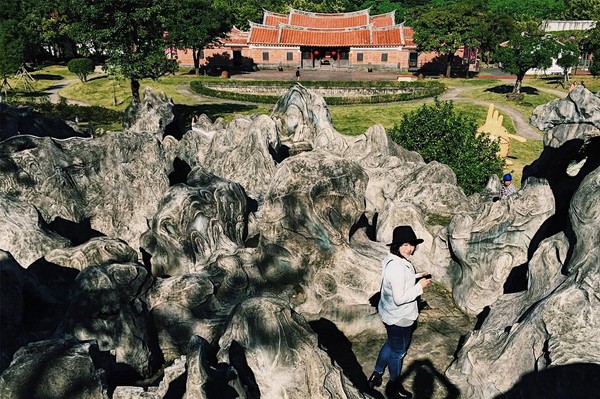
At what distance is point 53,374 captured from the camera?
19.6 feet

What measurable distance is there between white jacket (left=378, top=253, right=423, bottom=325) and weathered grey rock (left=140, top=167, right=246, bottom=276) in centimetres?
401

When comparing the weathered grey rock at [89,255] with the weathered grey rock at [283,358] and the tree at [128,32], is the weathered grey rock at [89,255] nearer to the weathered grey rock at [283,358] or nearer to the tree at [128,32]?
the weathered grey rock at [283,358]

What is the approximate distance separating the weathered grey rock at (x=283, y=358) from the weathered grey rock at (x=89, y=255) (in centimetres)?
344

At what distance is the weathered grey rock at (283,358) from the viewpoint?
6.65 meters

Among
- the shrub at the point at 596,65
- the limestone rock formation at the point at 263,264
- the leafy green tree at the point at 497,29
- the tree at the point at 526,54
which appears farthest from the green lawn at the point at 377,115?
the leafy green tree at the point at 497,29

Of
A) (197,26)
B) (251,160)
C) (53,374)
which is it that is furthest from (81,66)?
(53,374)

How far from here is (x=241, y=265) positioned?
9.64 m

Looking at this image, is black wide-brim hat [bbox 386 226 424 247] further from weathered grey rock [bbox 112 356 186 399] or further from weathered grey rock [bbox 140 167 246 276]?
weathered grey rock [bbox 140 167 246 276]

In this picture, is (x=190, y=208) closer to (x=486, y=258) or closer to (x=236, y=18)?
(x=486, y=258)

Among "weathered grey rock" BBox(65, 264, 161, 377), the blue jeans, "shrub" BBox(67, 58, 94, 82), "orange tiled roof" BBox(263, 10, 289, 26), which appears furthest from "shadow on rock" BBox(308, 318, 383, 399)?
"orange tiled roof" BBox(263, 10, 289, 26)

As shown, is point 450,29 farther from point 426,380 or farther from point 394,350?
point 394,350

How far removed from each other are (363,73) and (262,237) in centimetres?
5482

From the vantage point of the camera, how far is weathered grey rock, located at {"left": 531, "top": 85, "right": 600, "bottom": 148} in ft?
29.9

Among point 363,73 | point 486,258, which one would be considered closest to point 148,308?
point 486,258
